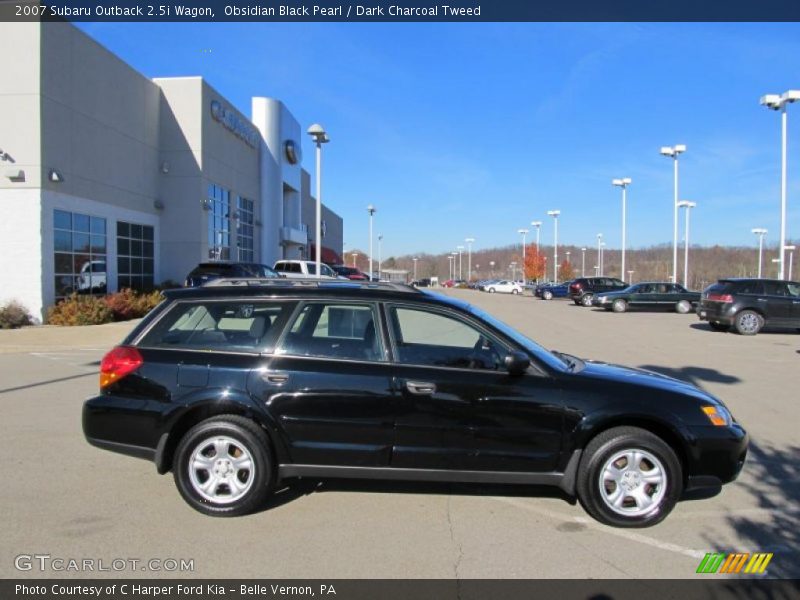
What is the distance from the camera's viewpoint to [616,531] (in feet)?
13.0

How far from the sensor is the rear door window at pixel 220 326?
4.37 meters

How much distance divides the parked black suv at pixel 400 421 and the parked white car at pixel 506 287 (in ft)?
208

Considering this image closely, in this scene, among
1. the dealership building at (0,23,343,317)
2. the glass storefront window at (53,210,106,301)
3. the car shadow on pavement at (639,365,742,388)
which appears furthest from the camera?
the glass storefront window at (53,210,106,301)

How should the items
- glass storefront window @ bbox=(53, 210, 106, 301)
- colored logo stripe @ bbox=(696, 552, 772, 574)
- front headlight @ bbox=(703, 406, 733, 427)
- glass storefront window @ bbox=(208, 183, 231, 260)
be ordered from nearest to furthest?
colored logo stripe @ bbox=(696, 552, 772, 574) < front headlight @ bbox=(703, 406, 733, 427) < glass storefront window @ bbox=(53, 210, 106, 301) < glass storefront window @ bbox=(208, 183, 231, 260)

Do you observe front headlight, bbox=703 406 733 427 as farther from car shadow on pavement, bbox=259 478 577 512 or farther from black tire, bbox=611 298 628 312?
black tire, bbox=611 298 628 312

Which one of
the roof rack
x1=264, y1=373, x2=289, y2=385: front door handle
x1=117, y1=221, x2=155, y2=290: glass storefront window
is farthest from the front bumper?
x1=117, y1=221, x2=155, y2=290: glass storefront window

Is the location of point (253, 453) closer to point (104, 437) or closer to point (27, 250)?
point (104, 437)

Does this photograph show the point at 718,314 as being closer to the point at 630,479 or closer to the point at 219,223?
the point at 630,479

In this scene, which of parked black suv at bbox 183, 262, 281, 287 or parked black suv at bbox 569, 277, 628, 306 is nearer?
parked black suv at bbox 183, 262, 281, 287

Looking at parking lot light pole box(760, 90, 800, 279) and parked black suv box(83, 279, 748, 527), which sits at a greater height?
parking lot light pole box(760, 90, 800, 279)

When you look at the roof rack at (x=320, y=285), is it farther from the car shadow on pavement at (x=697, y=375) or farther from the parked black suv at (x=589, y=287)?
the parked black suv at (x=589, y=287)

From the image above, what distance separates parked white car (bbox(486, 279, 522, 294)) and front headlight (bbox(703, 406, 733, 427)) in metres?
63.1

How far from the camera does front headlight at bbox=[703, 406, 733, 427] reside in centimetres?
410
